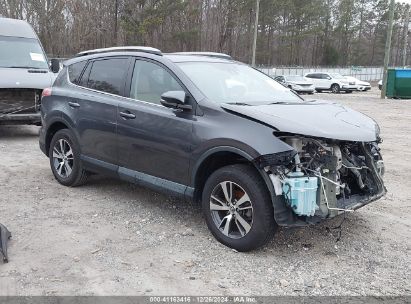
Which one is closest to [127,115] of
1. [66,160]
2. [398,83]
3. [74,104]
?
[74,104]

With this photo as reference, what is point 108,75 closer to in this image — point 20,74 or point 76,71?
point 76,71

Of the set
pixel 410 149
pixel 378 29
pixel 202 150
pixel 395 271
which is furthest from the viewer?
pixel 378 29

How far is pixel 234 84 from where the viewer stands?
5176 mm

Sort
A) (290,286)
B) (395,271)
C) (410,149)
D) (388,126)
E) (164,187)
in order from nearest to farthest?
(290,286), (395,271), (164,187), (410,149), (388,126)

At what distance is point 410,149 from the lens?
9836mm

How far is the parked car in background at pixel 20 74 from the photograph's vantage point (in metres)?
9.59

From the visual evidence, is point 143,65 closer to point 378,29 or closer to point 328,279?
point 328,279

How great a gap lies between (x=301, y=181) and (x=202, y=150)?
998 millimetres

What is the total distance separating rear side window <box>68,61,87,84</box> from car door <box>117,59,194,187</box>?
1.14 m

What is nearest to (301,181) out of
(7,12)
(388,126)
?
(388,126)

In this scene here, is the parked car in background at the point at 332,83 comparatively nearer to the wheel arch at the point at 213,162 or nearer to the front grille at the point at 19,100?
the front grille at the point at 19,100

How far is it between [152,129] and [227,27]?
5488 cm

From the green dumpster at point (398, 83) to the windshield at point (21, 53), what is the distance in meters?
21.8

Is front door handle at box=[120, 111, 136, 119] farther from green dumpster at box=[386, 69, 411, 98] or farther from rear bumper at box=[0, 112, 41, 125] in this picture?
green dumpster at box=[386, 69, 411, 98]
